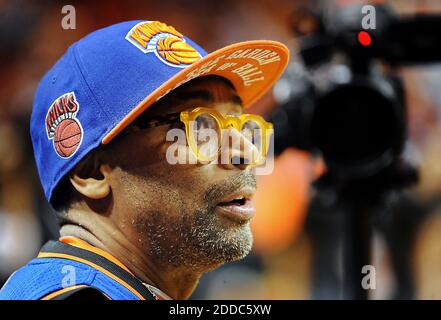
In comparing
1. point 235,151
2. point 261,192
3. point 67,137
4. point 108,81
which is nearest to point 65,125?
point 67,137

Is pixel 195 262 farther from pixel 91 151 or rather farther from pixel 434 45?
pixel 434 45

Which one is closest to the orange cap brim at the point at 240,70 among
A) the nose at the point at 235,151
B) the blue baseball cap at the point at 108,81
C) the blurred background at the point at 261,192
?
the blue baseball cap at the point at 108,81

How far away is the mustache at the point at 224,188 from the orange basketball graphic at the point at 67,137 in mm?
287

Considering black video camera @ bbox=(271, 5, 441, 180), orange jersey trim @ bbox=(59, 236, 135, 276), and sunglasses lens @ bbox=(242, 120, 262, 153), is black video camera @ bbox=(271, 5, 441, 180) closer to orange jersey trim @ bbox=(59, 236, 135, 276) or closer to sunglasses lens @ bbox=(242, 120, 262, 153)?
sunglasses lens @ bbox=(242, 120, 262, 153)

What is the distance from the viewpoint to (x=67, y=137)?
160cm

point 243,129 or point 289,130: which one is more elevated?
point 289,130

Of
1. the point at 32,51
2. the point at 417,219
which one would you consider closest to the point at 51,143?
the point at 32,51

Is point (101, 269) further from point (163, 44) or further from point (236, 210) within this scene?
point (163, 44)

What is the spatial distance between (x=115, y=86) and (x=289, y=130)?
0.63 meters

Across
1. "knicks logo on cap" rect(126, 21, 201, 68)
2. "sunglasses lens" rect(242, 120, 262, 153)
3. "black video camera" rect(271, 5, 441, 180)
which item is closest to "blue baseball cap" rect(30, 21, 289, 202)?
"knicks logo on cap" rect(126, 21, 201, 68)

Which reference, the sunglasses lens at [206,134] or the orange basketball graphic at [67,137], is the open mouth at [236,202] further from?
the orange basketball graphic at [67,137]

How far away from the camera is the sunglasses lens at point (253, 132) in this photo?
1.75 metres

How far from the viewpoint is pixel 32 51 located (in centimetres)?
423
